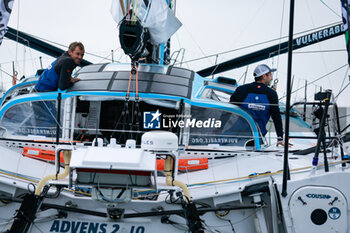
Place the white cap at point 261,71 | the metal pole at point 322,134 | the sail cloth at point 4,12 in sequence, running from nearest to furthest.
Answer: the metal pole at point 322,134
the sail cloth at point 4,12
the white cap at point 261,71

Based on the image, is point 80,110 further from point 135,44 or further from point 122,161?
point 122,161

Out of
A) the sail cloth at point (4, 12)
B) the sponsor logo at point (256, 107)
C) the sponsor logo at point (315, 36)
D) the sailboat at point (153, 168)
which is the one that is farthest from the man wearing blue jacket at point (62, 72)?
the sponsor logo at point (315, 36)

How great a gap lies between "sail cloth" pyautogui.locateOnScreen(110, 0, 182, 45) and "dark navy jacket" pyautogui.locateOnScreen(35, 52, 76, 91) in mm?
894

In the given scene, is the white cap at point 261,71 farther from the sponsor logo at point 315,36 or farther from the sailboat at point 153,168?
the sponsor logo at point 315,36

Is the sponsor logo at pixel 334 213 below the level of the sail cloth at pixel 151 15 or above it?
below

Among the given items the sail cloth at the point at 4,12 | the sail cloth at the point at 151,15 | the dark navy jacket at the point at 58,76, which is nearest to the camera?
the sail cloth at the point at 4,12

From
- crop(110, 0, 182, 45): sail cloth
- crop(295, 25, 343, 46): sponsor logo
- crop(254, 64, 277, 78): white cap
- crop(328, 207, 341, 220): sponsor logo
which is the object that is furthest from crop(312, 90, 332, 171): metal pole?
crop(295, 25, 343, 46): sponsor logo

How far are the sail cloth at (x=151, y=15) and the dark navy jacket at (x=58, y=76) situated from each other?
894 mm

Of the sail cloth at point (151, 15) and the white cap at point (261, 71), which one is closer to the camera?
the sail cloth at point (151, 15)

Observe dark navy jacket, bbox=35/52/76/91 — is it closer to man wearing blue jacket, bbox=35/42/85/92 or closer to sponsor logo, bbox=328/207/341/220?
man wearing blue jacket, bbox=35/42/85/92

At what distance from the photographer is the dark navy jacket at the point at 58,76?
449cm

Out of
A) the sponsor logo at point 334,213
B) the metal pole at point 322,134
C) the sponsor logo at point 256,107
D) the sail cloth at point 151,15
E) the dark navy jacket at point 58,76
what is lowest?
the sponsor logo at point 334,213

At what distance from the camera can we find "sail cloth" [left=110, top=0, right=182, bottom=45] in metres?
4.85

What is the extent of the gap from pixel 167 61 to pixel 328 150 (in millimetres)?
4934
